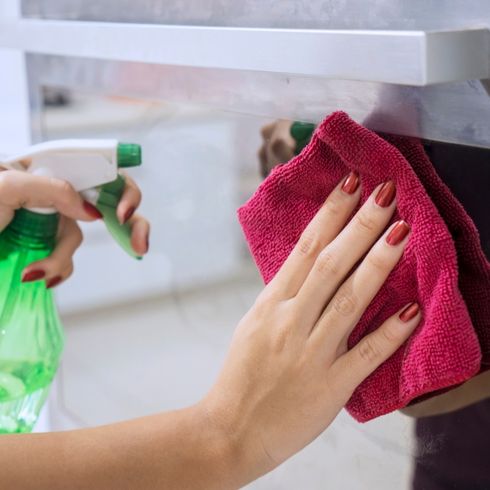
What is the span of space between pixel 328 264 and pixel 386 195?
0.16 feet

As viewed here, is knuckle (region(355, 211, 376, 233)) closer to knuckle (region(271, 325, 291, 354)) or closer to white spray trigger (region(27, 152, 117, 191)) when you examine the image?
knuckle (region(271, 325, 291, 354))

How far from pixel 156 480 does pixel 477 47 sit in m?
0.28

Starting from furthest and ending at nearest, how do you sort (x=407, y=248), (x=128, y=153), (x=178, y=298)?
(x=178, y=298)
(x=128, y=153)
(x=407, y=248)

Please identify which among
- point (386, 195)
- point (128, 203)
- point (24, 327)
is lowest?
point (24, 327)

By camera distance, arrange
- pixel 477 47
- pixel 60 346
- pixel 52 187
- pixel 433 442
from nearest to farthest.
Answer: pixel 477 47, pixel 433 442, pixel 52 187, pixel 60 346

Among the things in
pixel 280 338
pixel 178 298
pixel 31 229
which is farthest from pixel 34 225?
pixel 280 338

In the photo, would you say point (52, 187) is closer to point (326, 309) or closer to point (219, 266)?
point (219, 266)

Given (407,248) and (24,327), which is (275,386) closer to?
(407,248)

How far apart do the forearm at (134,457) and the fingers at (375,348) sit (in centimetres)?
9

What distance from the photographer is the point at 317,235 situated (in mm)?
411

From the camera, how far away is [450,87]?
0.35 meters

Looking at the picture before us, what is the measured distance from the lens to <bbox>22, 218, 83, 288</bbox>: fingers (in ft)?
1.95

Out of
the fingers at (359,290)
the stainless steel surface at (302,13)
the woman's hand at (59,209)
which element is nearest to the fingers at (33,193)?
the woman's hand at (59,209)

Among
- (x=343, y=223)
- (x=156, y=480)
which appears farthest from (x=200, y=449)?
(x=343, y=223)
